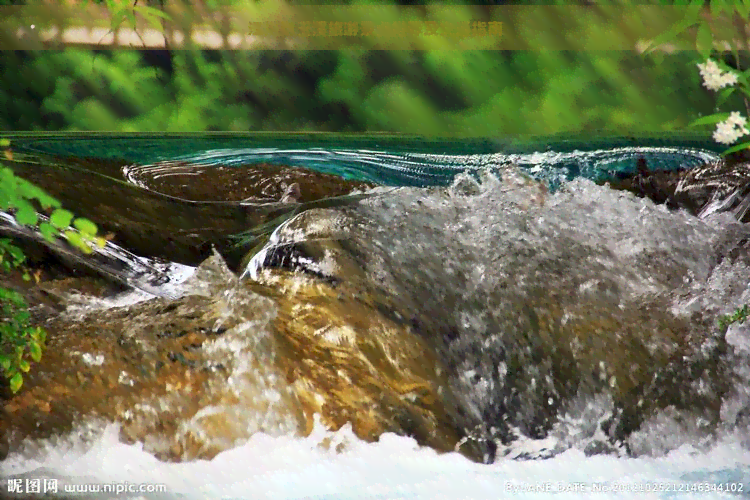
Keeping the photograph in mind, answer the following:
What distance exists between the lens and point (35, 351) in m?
1.45

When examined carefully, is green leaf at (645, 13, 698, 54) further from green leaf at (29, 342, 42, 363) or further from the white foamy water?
green leaf at (29, 342, 42, 363)

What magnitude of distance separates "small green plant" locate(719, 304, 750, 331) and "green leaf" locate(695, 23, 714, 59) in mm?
746

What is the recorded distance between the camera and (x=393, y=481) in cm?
153

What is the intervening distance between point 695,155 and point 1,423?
1994 millimetres

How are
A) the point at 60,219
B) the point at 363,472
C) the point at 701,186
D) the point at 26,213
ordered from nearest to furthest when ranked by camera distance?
1. the point at 60,219
2. the point at 26,213
3. the point at 363,472
4. the point at 701,186

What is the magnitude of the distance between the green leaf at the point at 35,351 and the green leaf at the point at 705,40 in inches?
76.0

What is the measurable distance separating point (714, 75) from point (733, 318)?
2.33ft

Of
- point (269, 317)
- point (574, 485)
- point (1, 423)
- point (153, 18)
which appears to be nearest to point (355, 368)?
point (269, 317)

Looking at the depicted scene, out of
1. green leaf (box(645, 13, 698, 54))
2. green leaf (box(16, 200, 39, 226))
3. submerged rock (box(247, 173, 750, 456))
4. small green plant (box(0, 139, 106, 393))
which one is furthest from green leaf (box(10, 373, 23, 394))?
green leaf (box(645, 13, 698, 54))

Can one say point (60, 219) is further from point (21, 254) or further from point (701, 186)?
point (701, 186)

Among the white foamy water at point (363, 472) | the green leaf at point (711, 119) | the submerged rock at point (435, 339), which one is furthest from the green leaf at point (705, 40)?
the white foamy water at point (363, 472)

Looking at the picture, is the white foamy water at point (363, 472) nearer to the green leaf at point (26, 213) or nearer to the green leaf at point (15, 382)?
the green leaf at point (15, 382)

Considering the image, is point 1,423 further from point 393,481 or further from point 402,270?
point 402,270

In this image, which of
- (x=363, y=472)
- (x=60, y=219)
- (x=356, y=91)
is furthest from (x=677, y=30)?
(x=60, y=219)
